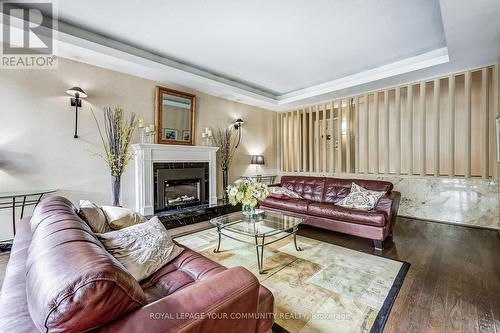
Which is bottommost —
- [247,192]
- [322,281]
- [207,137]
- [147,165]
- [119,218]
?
[322,281]

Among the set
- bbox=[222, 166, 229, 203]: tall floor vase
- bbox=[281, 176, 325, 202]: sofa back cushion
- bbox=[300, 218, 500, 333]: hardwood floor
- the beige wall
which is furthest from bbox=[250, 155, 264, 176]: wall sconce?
→ the beige wall

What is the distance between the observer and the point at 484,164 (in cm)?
384

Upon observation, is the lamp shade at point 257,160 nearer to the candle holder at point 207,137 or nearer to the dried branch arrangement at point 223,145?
the dried branch arrangement at point 223,145

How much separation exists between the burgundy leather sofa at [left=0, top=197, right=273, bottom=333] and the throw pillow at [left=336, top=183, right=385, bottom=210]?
288 cm

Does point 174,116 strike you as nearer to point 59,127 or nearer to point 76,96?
point 76,96

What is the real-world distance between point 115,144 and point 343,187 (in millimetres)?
4004

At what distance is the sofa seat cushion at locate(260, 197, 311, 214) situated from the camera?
3783 mm

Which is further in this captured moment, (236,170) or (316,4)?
(236,170)

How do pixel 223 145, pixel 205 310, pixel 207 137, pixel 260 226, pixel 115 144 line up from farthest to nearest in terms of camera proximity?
pixel 223 145, pixel 207 137, pixel 115 144, pixel 260 226, pixel 205 310

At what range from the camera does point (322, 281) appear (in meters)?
2.17

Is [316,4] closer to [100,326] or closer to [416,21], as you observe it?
[416,21]

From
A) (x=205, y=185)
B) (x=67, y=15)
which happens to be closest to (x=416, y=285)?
(x=205, y=185)

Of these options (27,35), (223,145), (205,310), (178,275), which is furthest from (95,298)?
(223,145)

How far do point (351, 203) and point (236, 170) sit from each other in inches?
115
